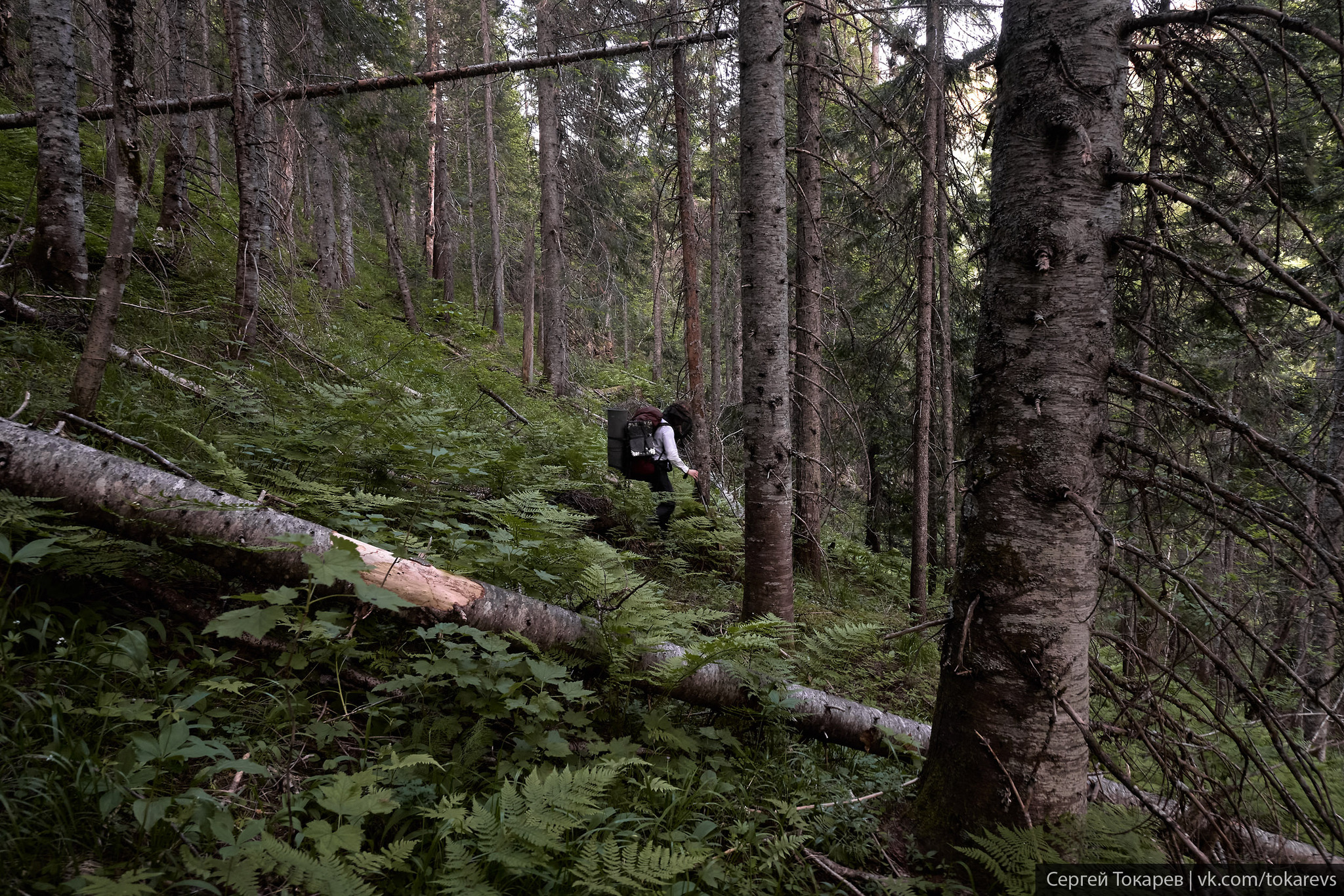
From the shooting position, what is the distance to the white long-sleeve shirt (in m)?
7.68

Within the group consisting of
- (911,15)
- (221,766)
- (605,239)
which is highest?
(911,15)

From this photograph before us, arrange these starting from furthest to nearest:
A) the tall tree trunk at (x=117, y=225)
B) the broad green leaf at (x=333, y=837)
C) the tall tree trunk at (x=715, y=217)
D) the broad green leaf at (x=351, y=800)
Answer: the tall tree trunk at (x=715, y=217) < the tall tree trunk at (x=117, y=225) < the broad green leaf at (x=351, y=800) < the broad green leaf at (x=333, y=837)

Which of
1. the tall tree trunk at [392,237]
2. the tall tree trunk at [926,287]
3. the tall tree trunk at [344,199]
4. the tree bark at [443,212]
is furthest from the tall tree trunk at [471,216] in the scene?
the tall tree trunk at [926,287]

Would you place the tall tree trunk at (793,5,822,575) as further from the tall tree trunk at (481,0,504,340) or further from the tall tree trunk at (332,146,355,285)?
the tall tree trunk at (332,146,355,285)

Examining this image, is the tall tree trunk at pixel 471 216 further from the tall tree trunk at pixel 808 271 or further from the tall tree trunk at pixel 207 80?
the tall tree trunk at pixel 808 271

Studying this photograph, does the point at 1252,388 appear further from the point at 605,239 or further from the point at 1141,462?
the point at 605,239

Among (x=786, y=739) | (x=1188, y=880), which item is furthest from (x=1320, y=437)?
(x=786, y=739)

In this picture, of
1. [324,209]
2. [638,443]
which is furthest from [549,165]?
[638,443]

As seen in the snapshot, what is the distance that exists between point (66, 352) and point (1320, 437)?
7567 mm

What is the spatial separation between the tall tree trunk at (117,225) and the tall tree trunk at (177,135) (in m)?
1.00

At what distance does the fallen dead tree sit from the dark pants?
182 inches

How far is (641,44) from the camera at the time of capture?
7258mm

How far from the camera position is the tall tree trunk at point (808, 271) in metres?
7.02

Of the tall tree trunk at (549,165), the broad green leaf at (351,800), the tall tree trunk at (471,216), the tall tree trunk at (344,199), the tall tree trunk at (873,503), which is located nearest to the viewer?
the broad green leaf at (351,800)
